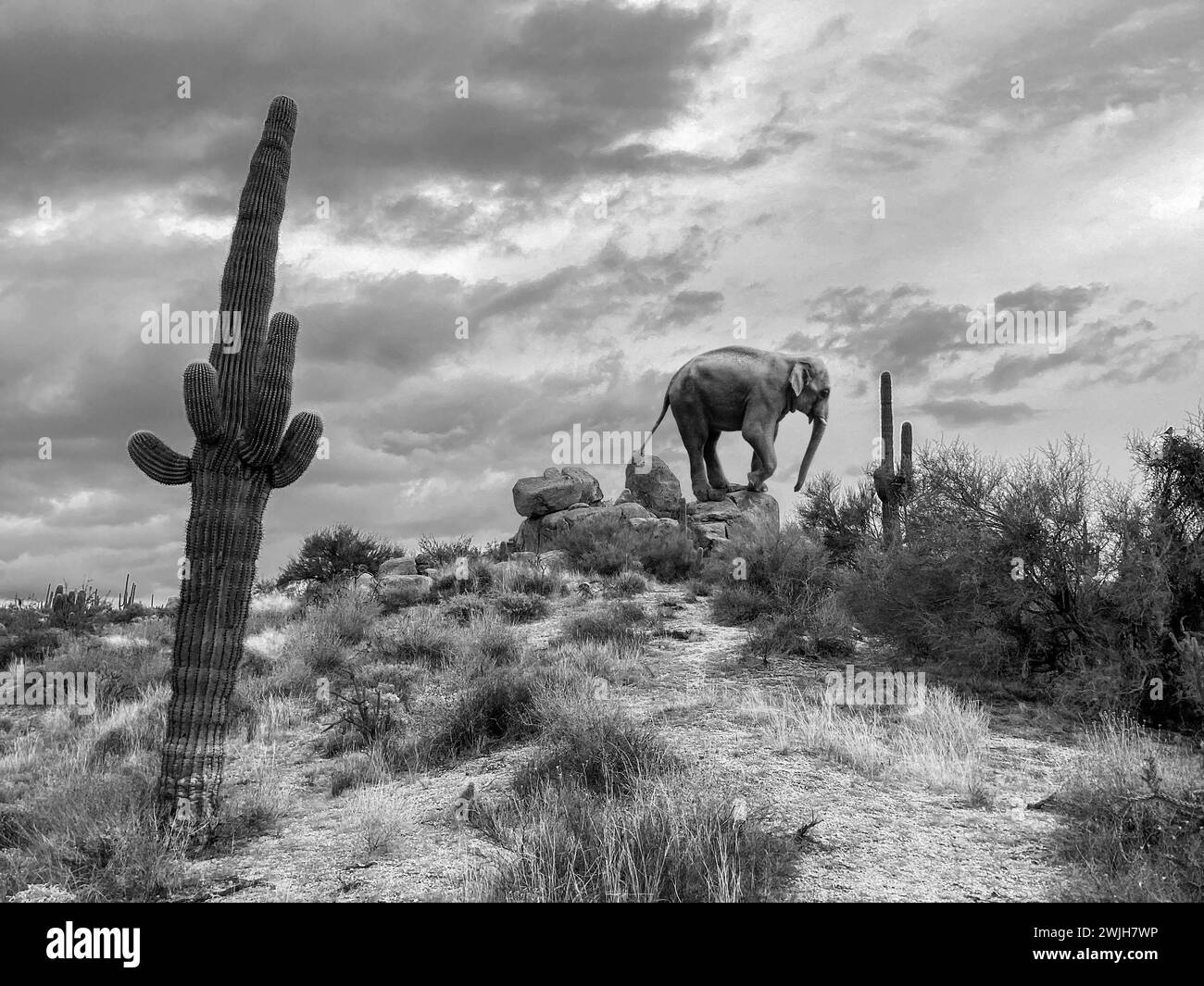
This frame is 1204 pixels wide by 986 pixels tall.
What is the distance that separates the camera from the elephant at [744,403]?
22.9 metres

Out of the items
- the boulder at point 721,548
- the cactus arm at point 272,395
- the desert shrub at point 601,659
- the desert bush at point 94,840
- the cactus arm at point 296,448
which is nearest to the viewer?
the desert bush at point 94,840

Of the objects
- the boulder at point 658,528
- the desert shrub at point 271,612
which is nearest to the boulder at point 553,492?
the boulder at point 658,528

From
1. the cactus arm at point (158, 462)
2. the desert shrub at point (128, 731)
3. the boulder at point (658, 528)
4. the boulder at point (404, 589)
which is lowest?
the desert shrub at point (128, 731)

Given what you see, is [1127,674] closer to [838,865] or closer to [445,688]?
[838,865]

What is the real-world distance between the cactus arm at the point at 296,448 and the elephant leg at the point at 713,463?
55.5ft


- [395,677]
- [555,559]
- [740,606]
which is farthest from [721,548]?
[395,677]

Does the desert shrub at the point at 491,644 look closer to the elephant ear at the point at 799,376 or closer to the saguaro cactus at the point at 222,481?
the saguaro cactus at the point at 222,481

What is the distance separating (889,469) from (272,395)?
42.0 ft

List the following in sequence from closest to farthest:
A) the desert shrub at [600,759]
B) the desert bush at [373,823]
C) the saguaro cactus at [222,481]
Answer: the desert bush at [373,823]
the desert shrub at [600,759]
the saguaro cactus at [222,481]

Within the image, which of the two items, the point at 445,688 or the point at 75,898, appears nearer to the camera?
the point at 75,898

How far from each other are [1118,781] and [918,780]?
1.32m

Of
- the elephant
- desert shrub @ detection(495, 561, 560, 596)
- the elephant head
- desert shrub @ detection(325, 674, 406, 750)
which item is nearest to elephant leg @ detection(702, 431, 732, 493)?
the elephant
